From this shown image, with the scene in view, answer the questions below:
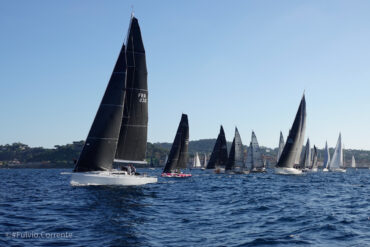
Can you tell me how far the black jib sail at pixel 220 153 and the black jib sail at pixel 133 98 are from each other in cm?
4772

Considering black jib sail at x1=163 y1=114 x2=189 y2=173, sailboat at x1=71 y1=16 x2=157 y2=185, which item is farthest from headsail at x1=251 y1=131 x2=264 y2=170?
sailboat at x1=71 y1=16 x2=157 y2=185

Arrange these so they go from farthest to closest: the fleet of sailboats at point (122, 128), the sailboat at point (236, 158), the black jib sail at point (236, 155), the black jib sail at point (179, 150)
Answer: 1. the black jib sail at point (236, 155)
2. the sailboat at point (236, 158)
3. the black jib sail at point (179, 150)
4. the fleet of sailboats at point (122, 128)

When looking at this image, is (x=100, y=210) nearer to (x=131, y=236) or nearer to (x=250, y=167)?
(x=131, y=236)

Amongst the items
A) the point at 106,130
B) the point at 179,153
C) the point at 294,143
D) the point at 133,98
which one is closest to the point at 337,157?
the point at 294,143

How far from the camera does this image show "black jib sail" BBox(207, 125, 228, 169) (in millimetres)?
82800

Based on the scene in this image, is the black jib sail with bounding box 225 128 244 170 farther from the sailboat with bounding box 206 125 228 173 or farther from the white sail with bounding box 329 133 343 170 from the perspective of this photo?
the white sail with bounding box 329 133 343 170

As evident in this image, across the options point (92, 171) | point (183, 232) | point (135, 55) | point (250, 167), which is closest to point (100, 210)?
point (183, 232)

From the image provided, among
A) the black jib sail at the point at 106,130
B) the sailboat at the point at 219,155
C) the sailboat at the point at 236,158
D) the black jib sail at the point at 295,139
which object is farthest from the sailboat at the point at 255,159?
the black jib sail at the point at 106,130

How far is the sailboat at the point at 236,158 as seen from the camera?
8375cm

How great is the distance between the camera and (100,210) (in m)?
19.6

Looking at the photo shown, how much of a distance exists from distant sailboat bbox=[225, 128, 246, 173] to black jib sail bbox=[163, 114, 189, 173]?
2337cm

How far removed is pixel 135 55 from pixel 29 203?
56.6 ft

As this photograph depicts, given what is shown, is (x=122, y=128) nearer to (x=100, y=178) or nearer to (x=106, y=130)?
(x=106, y=130)

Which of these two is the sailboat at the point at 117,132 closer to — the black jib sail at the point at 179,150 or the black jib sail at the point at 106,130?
the black jib sail at the point at 106,130
